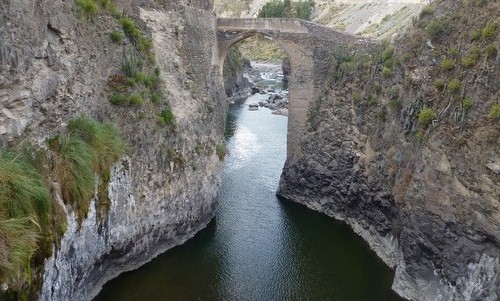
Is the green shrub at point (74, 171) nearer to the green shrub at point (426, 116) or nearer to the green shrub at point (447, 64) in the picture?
the green shrub at point (426, 116)

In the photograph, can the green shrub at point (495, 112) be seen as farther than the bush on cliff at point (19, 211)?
Yes

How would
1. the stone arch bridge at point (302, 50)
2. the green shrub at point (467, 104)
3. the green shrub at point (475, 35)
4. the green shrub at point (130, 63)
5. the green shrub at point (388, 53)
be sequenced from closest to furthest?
the green shrub at point (467, 104) < the green shrub at point (475, 35) < the green shrub at point (130, 63) < the green shrub at point (388, 53) < the stone arch bridge at point (302, 50)

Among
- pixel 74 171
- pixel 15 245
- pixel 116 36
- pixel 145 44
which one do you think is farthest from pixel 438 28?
pixel 15 245

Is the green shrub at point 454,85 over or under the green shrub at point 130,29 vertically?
under

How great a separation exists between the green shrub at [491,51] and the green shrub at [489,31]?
0.42 m

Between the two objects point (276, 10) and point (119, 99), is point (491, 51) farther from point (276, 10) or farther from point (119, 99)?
point (276, 10)

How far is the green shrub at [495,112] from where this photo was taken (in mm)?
13148

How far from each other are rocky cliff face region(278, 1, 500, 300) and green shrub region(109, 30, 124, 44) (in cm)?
1032

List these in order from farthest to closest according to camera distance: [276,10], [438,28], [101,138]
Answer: [276,10] → [438,28] → [101,138]

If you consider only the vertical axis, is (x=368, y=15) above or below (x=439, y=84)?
above

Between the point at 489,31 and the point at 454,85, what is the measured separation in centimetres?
Result: 188

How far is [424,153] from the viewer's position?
15.8 metres

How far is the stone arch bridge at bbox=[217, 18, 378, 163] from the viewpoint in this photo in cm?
2208

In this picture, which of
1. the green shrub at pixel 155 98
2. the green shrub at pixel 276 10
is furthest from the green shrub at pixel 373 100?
the green shrub at pixel 276 10
